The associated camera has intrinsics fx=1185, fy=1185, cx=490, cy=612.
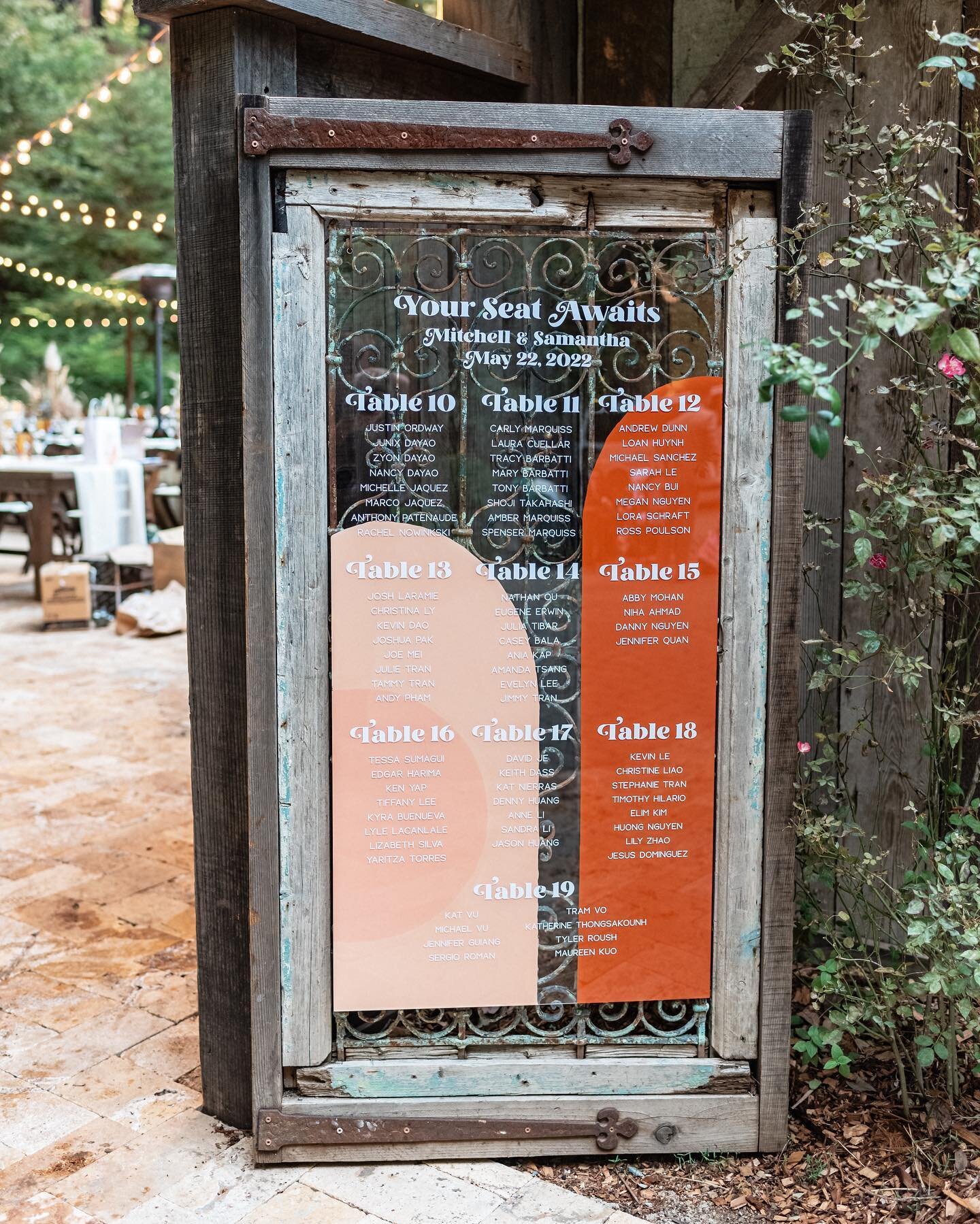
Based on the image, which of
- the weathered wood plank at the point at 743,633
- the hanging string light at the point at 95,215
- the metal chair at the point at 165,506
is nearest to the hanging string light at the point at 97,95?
the metal chair at the point at 165,506

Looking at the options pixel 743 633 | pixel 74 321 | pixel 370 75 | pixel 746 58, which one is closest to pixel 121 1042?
pixel 743 633

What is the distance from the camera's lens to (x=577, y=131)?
2199mm

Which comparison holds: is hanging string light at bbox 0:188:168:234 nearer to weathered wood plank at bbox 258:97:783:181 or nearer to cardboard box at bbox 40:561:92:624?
cardboard box at bbox 40:561:92:624

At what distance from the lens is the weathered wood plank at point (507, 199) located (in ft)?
7.32

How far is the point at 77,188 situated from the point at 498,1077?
20.4 metres

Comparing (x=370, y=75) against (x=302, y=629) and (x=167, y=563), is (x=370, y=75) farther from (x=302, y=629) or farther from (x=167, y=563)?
(x=167, y=563)

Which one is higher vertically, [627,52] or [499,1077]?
[627,52]

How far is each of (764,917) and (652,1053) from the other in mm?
368

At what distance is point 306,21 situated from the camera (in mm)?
2359

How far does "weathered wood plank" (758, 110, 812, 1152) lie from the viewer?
7.59 ft

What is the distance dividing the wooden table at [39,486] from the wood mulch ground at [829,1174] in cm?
768

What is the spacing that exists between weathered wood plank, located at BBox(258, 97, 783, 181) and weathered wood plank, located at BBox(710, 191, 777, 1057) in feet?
0.29

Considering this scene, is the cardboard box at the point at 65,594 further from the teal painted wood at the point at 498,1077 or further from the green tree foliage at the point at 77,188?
the green tree foliage at the point at 77,188

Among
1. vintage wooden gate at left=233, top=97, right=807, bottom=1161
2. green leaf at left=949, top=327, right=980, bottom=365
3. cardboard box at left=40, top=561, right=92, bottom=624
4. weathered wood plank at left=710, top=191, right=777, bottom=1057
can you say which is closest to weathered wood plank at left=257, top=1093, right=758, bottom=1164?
vintage wooden gate at left=233, top=97, right=807, bottom=1161
